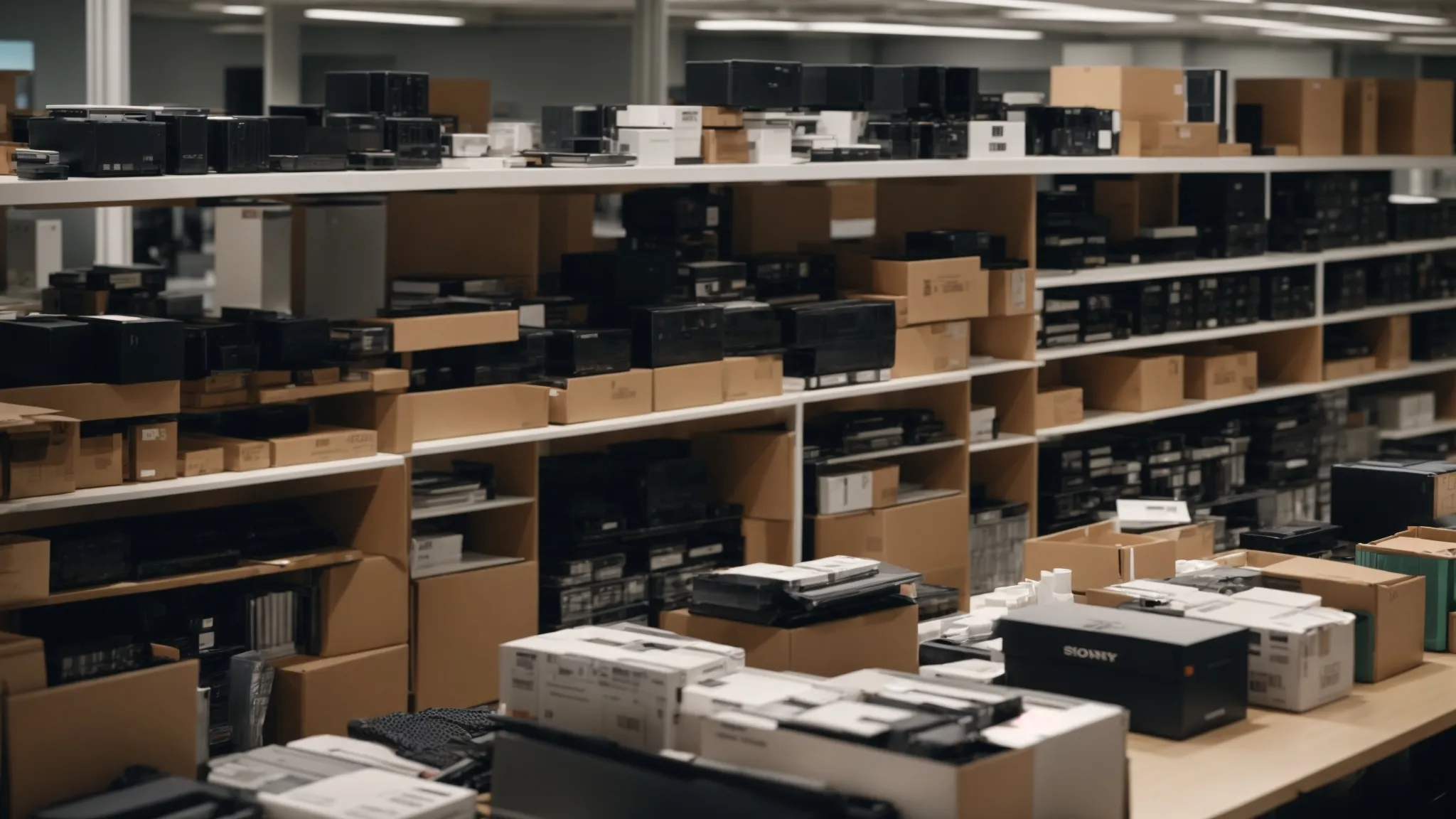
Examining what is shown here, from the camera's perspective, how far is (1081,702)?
3.23m

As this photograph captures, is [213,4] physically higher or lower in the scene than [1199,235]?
higher

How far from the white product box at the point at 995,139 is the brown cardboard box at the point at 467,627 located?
2.39m

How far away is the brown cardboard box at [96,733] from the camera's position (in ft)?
11.3

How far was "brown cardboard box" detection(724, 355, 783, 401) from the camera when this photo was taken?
6031 mm

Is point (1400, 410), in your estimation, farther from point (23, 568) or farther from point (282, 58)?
point (282, 58)

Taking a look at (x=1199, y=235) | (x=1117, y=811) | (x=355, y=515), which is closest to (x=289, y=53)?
(x=1199, y=235)

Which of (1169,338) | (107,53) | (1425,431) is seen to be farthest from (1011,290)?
(107,53)

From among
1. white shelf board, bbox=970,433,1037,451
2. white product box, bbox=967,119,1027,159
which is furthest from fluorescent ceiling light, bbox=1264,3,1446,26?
white shelf board, bbox=970,433,1037,451

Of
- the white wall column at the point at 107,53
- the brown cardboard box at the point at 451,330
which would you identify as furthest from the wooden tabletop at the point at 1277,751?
the white wall column at the point at 107,53

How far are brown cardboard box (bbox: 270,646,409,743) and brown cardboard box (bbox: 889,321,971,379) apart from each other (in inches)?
88.4

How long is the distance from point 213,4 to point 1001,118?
6709 mm

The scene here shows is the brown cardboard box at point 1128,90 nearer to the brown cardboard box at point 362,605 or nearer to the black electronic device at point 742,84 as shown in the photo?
the black electronic device at point 742,84

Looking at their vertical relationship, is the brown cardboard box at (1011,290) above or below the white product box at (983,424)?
above

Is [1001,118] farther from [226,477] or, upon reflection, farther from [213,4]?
[213,4]
